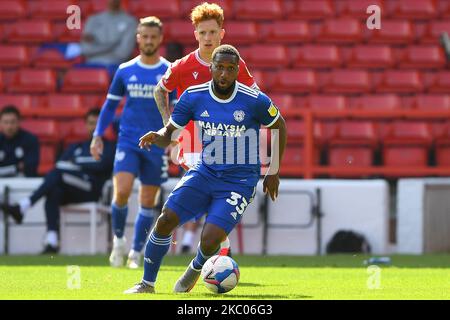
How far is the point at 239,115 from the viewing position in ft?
26.9

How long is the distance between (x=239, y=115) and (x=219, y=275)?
109 cm

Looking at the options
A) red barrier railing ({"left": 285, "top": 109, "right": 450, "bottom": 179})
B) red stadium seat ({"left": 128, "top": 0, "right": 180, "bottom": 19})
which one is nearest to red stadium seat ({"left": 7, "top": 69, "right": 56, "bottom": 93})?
red stadium seat ({"left": 128, "top": 0, "right": 180, "bottom": 19})

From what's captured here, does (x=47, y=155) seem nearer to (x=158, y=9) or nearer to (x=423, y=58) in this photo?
(x=158, y=9)

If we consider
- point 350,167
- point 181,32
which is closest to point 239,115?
point 350,167

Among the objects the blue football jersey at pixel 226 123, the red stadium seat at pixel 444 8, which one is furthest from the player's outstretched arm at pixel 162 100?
the red stadium seat at pixel 444 8

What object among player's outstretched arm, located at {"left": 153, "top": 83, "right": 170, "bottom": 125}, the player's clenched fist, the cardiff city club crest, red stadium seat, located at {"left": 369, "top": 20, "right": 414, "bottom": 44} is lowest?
the player's clenched fist

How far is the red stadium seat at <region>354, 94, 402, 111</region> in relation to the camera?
53.0ft

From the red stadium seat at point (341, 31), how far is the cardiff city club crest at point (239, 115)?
30.2ft

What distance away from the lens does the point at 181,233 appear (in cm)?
1398

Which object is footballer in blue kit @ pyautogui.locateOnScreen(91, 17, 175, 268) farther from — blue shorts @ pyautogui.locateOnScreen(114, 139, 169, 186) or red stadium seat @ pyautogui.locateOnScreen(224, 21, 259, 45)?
red stadium seat @ pyautogui.locateOnScreen(224, 21, 259, 45)

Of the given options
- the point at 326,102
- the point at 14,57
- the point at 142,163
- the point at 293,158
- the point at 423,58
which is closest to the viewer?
the point at 142,163

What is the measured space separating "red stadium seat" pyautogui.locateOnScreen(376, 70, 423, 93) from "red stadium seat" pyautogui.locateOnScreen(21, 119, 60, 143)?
441 cm

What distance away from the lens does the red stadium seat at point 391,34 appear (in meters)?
17.3
